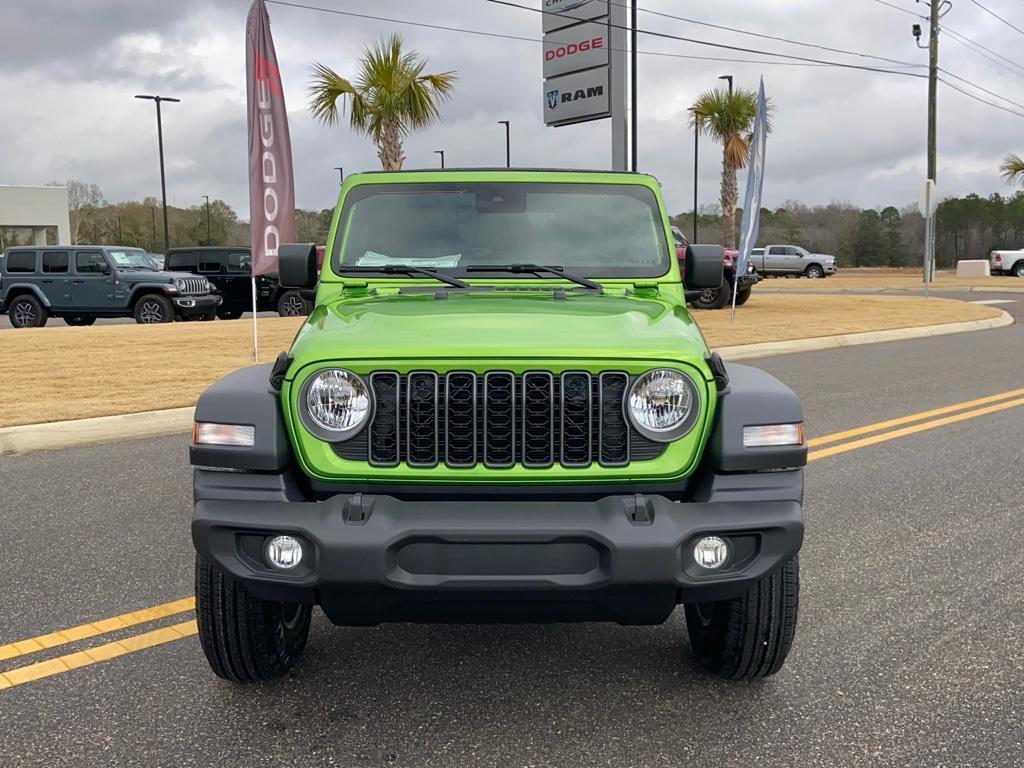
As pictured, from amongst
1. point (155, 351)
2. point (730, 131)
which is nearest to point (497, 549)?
point (155, 351)

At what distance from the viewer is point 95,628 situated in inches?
147

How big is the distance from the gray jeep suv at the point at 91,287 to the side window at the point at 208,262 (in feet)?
6.21

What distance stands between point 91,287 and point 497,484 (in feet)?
61.9

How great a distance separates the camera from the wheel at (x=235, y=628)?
9.86 ft

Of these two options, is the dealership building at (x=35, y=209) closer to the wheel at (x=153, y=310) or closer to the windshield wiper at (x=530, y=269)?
the wheel at (x=153, y=310)

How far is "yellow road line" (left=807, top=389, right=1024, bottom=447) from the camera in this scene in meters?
7.54

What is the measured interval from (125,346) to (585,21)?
13.3 m

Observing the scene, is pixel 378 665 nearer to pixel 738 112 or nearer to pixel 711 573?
pixel 711 573

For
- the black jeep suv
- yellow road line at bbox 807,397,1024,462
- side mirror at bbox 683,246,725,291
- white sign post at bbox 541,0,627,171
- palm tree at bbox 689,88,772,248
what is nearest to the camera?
side mirror at bbox 683,246,725,291

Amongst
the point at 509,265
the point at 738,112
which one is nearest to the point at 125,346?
the point at 509,265

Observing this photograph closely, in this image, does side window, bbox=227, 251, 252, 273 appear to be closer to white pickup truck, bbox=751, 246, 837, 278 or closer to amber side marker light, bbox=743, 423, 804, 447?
amber side marker light, bbox=743, 423, 804, 447

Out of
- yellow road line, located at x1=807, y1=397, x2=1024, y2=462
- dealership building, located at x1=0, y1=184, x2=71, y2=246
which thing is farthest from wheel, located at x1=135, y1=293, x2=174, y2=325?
dealership building, located at x1=0, y1=184, x2=71, y2=246

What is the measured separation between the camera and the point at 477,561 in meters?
2.63

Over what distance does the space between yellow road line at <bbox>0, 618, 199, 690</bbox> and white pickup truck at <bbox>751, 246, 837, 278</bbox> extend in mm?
49073
